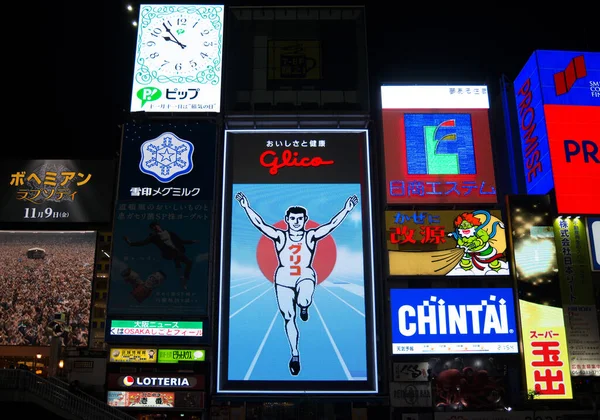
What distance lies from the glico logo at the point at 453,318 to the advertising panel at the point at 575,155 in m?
4.54

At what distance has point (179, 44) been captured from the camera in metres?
24.8

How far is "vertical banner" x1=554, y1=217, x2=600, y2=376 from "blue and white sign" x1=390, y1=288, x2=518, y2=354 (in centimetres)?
211

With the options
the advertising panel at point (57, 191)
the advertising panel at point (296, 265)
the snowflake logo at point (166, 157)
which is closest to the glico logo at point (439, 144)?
the advertising panel at point (296, 265)

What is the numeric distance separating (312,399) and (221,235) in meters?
6.59

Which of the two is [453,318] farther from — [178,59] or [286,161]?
[178,59]

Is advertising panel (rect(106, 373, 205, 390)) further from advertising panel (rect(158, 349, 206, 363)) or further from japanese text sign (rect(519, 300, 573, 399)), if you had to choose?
japanese text sign (rect(519, 300, 573, 399))

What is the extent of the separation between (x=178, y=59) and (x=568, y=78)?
49.9 ft

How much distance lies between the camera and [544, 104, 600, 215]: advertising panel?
887 inches

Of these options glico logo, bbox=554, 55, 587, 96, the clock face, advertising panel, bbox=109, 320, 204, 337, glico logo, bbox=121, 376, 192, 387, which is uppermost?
the clock face

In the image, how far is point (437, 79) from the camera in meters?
25.1

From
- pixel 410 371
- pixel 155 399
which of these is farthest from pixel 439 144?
pixel 155 399

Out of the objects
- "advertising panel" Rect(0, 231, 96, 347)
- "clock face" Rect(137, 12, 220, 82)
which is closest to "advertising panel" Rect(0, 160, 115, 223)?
"advertising panel" Rect(0, 231, 96, 347)

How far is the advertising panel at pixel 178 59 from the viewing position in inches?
945

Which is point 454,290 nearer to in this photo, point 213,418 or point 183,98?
point 213,418
